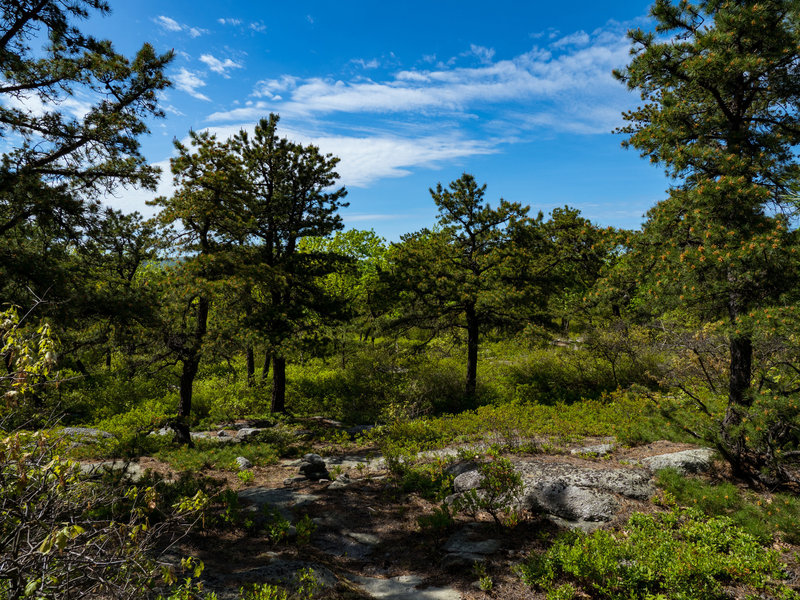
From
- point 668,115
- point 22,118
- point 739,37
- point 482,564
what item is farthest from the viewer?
point 668,115

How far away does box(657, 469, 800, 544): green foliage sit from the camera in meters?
5.79

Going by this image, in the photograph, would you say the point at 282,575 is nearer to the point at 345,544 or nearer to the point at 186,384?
the point at 345,544

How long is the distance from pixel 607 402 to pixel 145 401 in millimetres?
19073

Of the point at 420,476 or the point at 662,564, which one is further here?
the point at 420,476

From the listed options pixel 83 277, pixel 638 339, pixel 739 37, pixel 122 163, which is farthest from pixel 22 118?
pixel 638 339

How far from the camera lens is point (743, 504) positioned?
21.4 feet

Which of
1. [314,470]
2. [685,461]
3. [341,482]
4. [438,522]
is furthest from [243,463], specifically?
[685,461]

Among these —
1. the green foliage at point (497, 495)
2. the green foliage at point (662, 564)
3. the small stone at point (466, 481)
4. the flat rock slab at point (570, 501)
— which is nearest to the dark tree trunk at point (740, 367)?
the green foliage at point (662, 564)

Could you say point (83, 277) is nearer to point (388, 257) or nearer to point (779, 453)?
point (388, 257)

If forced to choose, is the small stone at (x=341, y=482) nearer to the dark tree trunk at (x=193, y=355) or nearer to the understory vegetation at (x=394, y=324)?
the understory vegetation at (x=394, y=324)

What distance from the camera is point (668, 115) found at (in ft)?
29.9

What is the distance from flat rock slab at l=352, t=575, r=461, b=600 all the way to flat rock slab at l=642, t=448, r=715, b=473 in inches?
217

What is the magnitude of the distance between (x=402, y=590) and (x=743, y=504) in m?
5.66

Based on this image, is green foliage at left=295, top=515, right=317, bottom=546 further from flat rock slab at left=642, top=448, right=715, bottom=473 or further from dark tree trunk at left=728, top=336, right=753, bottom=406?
dark tree trunk at left=728, top=336, right=753, bottom=406
